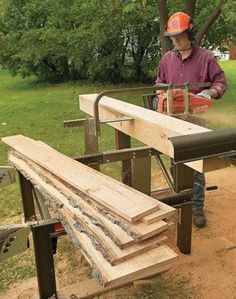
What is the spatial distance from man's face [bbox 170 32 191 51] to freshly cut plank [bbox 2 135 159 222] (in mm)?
1698

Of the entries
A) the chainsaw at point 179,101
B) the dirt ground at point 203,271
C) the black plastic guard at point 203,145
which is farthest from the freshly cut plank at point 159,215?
the chainsaw at point 179,101

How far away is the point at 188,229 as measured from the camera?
11.4 ft

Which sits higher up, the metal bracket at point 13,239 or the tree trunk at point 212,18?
the tree trunk at point 212,18

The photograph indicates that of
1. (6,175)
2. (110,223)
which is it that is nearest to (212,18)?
(6,175)

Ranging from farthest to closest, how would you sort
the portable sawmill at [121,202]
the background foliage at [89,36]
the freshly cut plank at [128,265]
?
the background foliage at [89,36], the portable sawmill at [121,202], the freshly cut plank at [128,265]

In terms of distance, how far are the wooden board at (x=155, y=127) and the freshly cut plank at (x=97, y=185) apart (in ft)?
1.26

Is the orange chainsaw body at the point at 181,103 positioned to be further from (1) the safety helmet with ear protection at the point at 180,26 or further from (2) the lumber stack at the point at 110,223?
(2) the lumber stack at the point at 110,223

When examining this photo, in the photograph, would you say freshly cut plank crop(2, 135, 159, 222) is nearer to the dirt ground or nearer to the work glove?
the dirt ground

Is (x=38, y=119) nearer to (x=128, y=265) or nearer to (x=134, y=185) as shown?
(x=134, y=185)

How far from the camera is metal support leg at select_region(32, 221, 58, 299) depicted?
2.31 m

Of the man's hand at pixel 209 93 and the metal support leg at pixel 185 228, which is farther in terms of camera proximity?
the man's hand at pixel 209 93

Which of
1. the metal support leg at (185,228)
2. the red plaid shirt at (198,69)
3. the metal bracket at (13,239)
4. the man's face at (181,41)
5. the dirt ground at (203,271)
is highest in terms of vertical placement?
the man's face at (181,41)

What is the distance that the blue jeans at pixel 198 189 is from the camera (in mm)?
4074

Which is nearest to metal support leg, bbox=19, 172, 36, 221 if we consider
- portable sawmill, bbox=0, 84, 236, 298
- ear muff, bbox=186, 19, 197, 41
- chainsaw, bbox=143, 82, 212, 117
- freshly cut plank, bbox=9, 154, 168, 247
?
portable sawmill, bbox=0, 84, 236, 298
